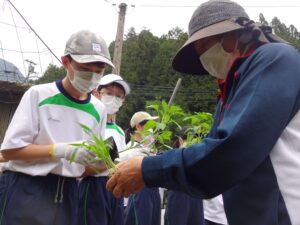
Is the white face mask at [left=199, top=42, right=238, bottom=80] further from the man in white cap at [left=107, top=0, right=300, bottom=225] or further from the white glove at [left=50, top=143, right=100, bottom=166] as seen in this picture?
the white glove at [left=50, top=143, right=100, bottom=166]

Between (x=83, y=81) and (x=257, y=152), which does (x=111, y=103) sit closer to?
(x=83, y=81)

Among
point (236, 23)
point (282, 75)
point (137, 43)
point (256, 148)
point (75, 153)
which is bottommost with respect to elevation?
point (137, 43)

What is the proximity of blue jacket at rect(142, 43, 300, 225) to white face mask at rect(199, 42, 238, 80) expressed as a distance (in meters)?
0.23

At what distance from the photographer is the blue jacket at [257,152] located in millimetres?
1662

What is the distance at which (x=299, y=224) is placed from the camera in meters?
1.67

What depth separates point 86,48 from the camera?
3096 mm

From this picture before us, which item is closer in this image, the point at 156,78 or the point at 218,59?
the point at 218,59

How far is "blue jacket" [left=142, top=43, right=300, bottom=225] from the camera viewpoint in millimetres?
1662

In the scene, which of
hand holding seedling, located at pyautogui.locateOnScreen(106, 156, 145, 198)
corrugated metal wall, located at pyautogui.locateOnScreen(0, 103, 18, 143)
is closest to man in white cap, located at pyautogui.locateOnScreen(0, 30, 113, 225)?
hand holding seedling, located at pyautogui.locateOnScreen(106, 156, 145, 198)

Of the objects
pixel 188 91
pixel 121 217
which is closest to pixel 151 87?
pixel 188 91

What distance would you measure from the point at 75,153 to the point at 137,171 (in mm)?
849

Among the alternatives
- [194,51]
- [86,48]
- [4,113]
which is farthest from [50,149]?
[4,113]

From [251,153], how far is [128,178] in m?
0.58

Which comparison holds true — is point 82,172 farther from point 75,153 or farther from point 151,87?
point 151,87
